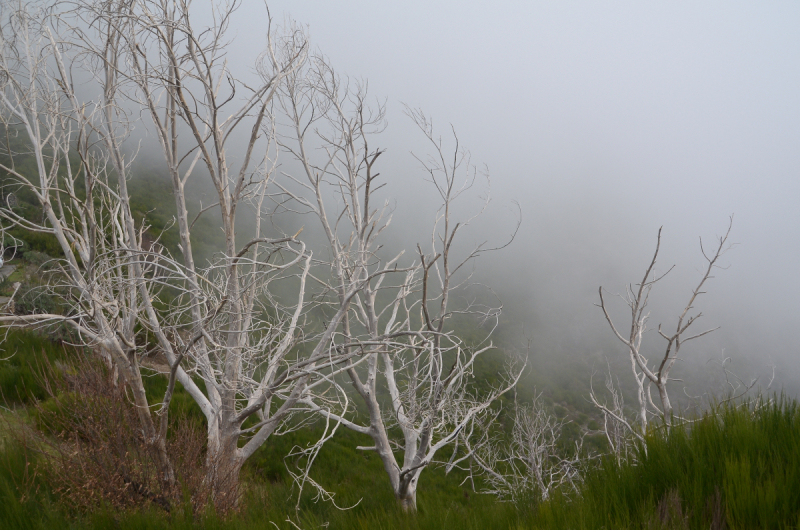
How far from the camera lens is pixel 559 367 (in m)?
28.7

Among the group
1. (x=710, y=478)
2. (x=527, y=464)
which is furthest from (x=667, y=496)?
(x=527, y=464)

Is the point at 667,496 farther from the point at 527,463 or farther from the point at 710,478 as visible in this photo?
the point at 527,463

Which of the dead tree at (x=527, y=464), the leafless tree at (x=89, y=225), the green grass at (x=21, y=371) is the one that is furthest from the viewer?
the green grass at (x=21, y=371)

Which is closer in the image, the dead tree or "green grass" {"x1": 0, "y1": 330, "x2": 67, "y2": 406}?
the dead tree

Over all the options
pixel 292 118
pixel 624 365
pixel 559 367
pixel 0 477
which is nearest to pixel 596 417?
pixel 559 367

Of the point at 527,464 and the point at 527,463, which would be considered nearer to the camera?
the point at 527,464

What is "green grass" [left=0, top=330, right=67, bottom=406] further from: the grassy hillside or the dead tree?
the dead tree

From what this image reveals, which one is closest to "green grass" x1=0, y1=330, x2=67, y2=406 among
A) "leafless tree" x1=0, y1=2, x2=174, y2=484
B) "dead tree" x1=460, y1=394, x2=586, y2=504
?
"leafless tree" x1=0, y1=2, x2=174, y2=484

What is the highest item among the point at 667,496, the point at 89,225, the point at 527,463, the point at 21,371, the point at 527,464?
the point at 89,225

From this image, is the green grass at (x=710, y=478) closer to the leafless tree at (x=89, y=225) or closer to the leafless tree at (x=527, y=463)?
the leafless tree at (x=527, y=463)

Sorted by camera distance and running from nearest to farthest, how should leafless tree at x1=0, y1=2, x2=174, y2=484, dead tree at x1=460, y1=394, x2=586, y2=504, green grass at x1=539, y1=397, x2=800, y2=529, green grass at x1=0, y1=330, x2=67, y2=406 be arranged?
green grass at x1=539, y1=397, x2=800, y2=529, dead tree at x1=460, y1=394, x2=586, y2=504, leafless tree at x1=0, y1=2, x2=174, y2=484, green grass at x1=0, y1=330, x2=67, y2=406

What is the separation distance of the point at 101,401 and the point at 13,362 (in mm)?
5182

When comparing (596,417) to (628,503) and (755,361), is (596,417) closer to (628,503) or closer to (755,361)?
(628,503)

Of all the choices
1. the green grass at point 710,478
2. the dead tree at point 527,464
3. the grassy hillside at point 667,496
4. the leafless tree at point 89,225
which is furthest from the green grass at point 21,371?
the green grass at point 710,478
